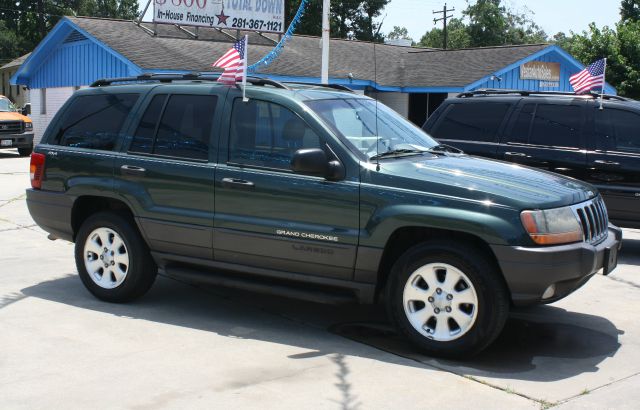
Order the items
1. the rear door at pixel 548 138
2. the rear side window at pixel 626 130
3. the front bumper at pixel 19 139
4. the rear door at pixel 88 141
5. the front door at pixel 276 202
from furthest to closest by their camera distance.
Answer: the front bumper at pixel 19 139
the rear door at pixel 548 138
the rear side window at pixel 626 130
the rear door at pixel 88 141
the front door at pixel 276 202

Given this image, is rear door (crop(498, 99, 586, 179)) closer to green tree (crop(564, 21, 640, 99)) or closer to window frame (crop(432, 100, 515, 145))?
window frame (crop(432, 100, 515, 145))

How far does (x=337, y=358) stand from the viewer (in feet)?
17.7

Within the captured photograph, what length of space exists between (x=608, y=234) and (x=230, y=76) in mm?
3181

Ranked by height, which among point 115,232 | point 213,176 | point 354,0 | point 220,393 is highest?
point 354,0

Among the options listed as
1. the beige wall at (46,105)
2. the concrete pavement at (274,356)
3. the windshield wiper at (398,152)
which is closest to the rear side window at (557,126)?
the concrete pavement at (274,356)

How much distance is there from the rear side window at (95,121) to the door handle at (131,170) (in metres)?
0.31

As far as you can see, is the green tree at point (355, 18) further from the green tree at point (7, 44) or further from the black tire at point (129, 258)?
the black tire at point (129, 258)

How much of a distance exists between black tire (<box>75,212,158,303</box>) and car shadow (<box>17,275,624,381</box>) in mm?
115

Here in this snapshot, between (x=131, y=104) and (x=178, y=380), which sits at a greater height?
(x=131, y=104)

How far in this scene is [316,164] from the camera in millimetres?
5594

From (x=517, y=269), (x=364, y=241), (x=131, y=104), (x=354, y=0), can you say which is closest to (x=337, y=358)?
(x=364, y=241)

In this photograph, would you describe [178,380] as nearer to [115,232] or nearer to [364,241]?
[364,241]

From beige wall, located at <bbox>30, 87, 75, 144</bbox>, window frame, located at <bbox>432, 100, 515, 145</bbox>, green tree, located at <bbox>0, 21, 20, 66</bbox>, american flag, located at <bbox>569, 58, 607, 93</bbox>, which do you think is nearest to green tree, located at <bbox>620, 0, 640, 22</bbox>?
beige wall, located at <bbox>30, 87, 75, 144</bbox>

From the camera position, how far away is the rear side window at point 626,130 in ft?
30.1
